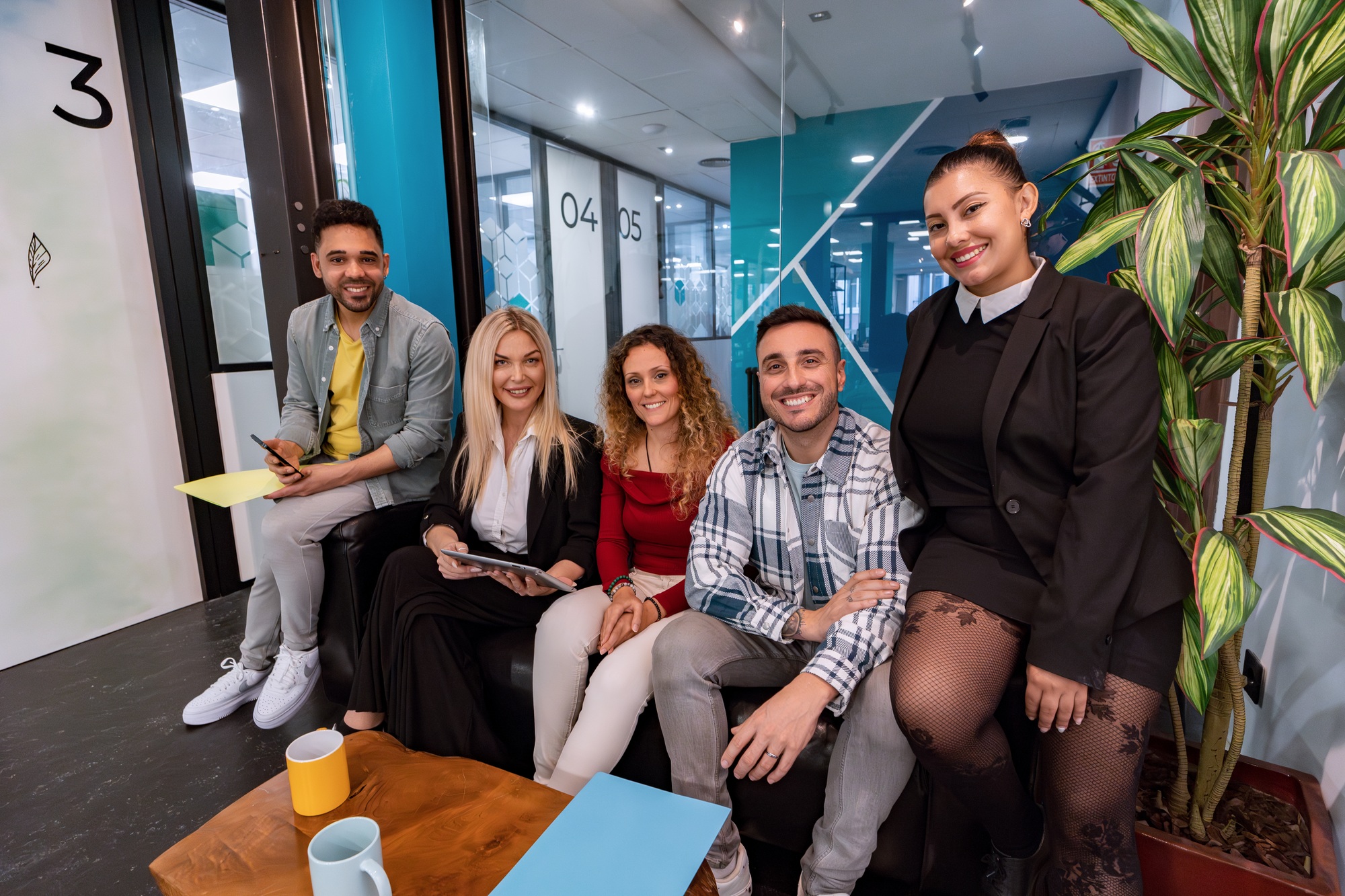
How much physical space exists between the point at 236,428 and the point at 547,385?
79.8 inches

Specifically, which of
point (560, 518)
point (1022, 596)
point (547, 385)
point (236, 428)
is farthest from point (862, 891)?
point (236, 428)

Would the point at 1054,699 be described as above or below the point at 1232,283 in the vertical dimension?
below

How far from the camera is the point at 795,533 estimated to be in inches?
64.4

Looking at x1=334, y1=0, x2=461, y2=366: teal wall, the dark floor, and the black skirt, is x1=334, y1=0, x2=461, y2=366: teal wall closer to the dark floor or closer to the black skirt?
the black skirt

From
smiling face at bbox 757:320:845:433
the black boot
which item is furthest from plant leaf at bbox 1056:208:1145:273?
the black boot

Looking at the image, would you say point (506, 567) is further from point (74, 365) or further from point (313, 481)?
point (74, 365)

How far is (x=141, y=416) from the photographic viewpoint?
2961 mm

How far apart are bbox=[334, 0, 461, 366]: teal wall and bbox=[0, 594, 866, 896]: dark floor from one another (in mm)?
1711

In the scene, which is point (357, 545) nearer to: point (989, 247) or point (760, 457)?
point (760, 457)

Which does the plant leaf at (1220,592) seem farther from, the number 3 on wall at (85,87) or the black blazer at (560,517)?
the number 3 on wall at (85,87)

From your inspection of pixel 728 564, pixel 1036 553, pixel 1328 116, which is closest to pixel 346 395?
pixel 728 564

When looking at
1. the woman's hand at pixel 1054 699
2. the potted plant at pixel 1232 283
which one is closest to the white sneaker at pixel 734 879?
the woman's hand at pixel 1054 699

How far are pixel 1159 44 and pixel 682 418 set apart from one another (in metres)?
1.28

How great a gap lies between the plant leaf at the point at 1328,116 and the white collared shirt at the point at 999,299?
41cm
